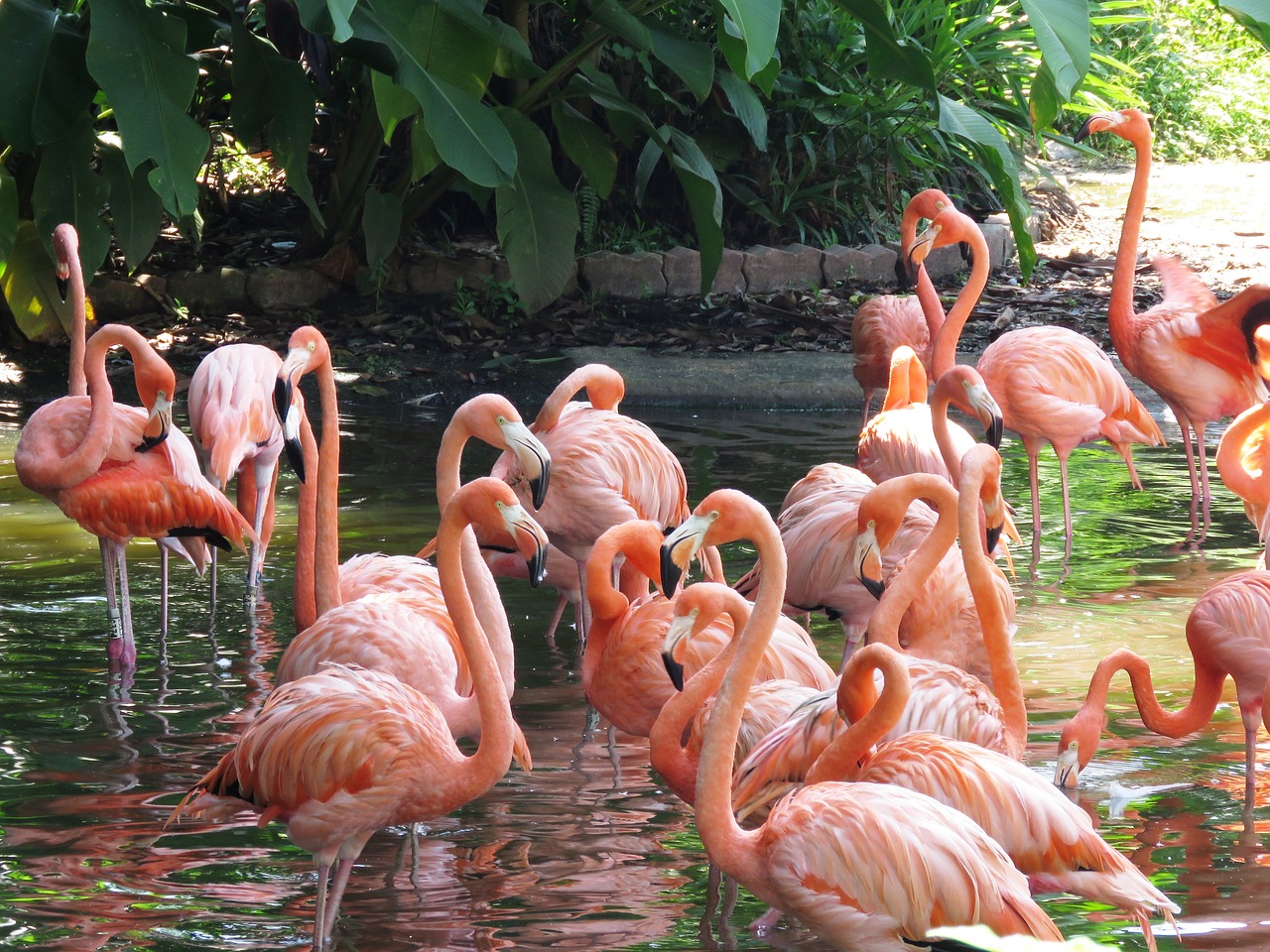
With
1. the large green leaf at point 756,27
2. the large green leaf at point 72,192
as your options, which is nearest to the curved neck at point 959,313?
the large green leaf at point 756,27

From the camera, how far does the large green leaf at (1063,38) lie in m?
5.65

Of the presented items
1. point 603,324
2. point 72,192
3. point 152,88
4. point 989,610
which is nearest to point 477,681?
point 989,610

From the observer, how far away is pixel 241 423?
5441 millimetres

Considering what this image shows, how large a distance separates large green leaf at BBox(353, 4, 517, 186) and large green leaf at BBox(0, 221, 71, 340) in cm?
317

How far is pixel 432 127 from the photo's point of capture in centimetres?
658

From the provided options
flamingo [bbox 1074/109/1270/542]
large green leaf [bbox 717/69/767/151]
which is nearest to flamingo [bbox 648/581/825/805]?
flamingo [bbox 1074/109/1270/542]

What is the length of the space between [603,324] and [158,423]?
525 centimetres

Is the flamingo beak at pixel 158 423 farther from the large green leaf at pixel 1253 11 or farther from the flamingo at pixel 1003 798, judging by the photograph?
the large green leaf at pixel 1253 11

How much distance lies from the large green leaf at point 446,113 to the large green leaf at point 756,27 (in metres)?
1.41

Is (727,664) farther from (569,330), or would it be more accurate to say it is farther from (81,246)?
(569,330)

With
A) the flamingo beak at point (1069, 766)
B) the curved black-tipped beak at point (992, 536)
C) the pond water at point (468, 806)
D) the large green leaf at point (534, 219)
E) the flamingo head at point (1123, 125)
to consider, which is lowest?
the pond water at point (468, 806)

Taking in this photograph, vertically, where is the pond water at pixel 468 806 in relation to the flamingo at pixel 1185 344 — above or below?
below

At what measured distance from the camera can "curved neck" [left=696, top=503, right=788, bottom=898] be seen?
274 cm

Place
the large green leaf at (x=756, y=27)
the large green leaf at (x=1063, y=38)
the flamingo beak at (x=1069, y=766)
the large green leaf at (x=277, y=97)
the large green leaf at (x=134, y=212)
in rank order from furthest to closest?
the large green leaf at (x=134, y=212), the large green leaf at (x=277, y=97), the large green leaf at (x=1063, y=38), the large green leaf at (x=756, y=27), the flamingo beak at (x=1069, y=766)
